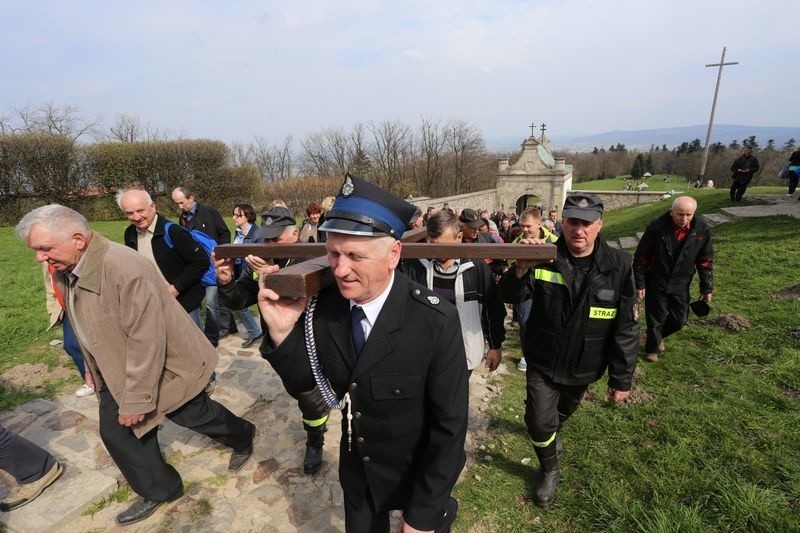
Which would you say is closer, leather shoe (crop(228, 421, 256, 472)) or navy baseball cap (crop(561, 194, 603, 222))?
navy baseball cap (crop(561, 194, 603, 222))

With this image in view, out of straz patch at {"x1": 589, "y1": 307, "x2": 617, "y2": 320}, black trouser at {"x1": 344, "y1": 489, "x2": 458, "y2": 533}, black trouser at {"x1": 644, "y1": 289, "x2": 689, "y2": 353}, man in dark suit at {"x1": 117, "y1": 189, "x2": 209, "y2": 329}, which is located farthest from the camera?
black trouser at {"x1": 644, "y1": 289, "x2": 689, "y2": 353}

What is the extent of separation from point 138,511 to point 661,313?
237 inches

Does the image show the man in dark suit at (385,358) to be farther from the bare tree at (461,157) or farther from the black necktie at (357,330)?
the bare tree at (461,157)

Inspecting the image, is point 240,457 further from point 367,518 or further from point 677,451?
point 677,451

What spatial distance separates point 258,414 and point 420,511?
3.11m

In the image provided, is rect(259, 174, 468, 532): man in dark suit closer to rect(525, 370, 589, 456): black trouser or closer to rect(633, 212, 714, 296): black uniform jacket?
rect(525, 370, 589, 456): black trouser

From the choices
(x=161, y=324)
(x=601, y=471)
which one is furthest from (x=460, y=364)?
(x=601, y=471)

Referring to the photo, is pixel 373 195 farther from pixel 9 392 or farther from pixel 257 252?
pixel 9 392

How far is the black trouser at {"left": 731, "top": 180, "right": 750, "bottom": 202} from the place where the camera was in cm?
1328

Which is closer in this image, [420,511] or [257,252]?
[420,511]

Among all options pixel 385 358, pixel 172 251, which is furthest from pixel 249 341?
pixel 385 358

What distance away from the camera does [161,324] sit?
106 inches

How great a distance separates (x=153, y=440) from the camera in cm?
292

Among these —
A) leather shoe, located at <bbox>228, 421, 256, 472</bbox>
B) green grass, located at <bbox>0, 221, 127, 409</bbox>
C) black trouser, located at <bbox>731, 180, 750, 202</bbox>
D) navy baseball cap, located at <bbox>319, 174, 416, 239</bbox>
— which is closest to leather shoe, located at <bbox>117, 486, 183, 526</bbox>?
leather shoe, located at <bbox>228, 421, 256, 472</bbox>
